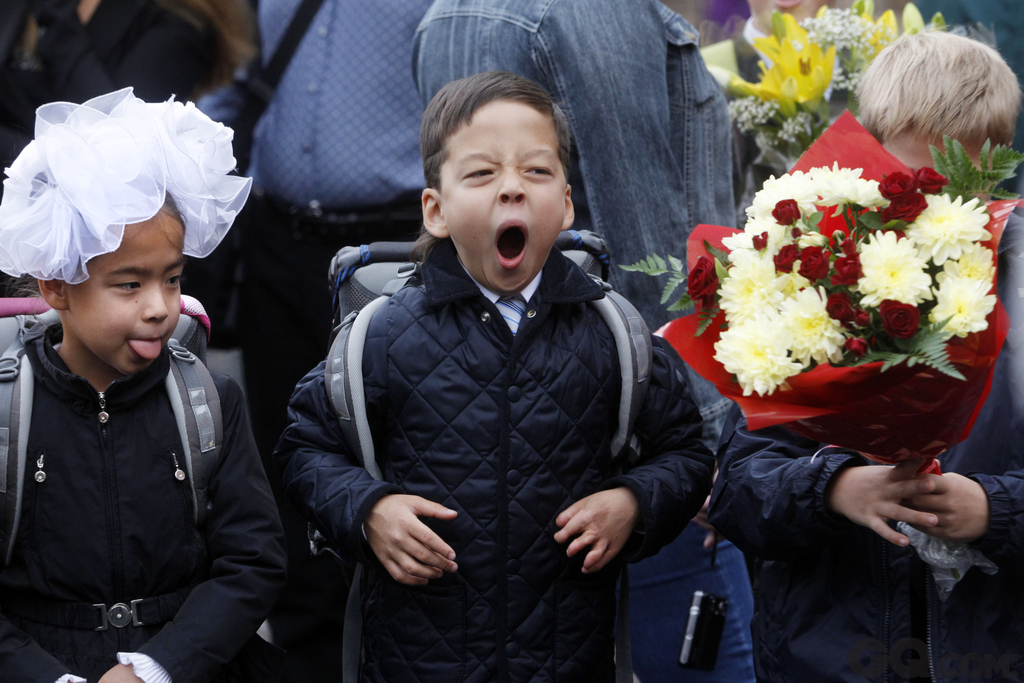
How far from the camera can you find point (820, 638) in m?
2.48

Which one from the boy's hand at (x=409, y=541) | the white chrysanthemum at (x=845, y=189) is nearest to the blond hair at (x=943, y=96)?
the white chrysanthemum at (x=845, y=189)

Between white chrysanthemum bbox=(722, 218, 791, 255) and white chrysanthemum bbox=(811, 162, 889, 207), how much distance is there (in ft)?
0.32

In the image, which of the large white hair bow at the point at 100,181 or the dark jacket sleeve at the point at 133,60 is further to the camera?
the dark jacket sleeve at the point at 133,60

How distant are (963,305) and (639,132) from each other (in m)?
1.42

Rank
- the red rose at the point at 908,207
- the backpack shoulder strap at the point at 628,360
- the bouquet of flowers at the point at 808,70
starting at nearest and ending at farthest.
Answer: the red rose at the point at 908,207, the backpack shoulder strap at the point at 628,360, the bouquet of flowers at the point at 808,70

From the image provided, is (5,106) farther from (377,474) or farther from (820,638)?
(820,638)

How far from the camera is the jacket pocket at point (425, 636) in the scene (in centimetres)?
247

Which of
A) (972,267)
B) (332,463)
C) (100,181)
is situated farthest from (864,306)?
(100,181)

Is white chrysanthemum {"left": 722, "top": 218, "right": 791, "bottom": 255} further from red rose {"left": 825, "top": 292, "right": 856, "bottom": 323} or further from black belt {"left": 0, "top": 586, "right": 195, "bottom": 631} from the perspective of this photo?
black belt {"left": 0, "top": 586, "right": 195, "bottom": 631}

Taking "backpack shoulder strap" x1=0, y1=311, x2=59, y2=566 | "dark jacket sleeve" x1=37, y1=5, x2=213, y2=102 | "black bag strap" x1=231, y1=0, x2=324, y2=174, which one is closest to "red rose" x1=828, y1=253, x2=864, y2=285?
"backpack shoulder strap" x1=0, y1=311, x2=59, y2=566

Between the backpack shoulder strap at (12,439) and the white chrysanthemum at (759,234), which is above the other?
the white chrysanthemum at (759,234)

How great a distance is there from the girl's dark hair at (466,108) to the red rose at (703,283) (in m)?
0.56

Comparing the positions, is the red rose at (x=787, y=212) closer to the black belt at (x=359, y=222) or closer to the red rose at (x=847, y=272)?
the red rose at (x=847, y=272)

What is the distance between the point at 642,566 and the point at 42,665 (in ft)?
5.33
